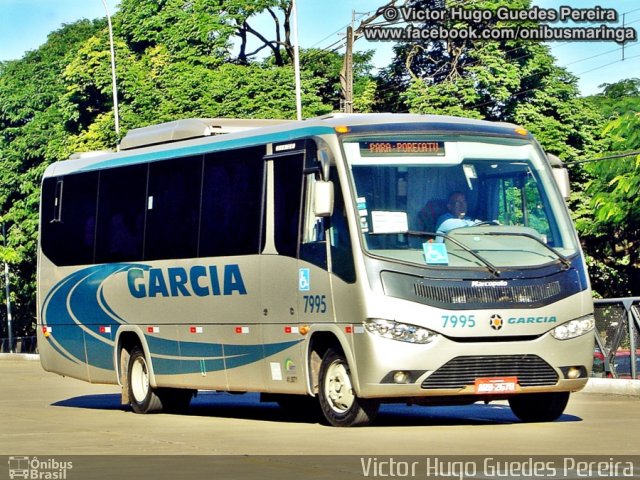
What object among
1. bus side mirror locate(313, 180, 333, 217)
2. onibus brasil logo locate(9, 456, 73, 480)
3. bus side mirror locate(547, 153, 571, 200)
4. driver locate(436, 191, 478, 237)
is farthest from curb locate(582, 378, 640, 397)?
onibus brasil logo locate(9, 456, 73, 480)

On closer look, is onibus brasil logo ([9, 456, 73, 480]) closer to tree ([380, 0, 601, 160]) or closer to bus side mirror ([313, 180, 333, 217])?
bus side mirror ([313, 180, 333, 217])

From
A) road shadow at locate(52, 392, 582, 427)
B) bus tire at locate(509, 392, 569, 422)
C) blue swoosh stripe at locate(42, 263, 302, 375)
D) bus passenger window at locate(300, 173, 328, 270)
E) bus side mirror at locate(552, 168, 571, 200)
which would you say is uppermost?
bus side mirror at locate(552, 168, 571, 200)

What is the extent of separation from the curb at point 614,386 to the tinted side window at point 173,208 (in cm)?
584

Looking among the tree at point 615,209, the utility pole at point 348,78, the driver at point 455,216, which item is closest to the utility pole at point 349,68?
the utility pole at point 348,78

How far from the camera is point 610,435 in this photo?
14.4 meters

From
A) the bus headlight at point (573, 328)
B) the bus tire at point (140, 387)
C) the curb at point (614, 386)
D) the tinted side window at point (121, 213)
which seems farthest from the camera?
the curb at point (614, 386)

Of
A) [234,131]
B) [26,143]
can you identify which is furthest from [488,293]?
[26,143]

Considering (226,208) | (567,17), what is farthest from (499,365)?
(567,17)

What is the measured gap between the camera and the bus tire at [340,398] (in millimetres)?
→ 15758

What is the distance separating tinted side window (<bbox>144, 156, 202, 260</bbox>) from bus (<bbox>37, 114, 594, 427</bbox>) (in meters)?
→ 0.03

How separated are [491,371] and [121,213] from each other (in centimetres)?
694

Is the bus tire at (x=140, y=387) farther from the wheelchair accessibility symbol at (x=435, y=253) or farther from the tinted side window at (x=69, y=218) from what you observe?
the wheelchair accessibility symbol at (x=435, y=253)

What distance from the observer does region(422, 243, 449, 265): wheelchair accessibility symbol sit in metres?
15.6

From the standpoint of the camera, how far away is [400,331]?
15367 mm
